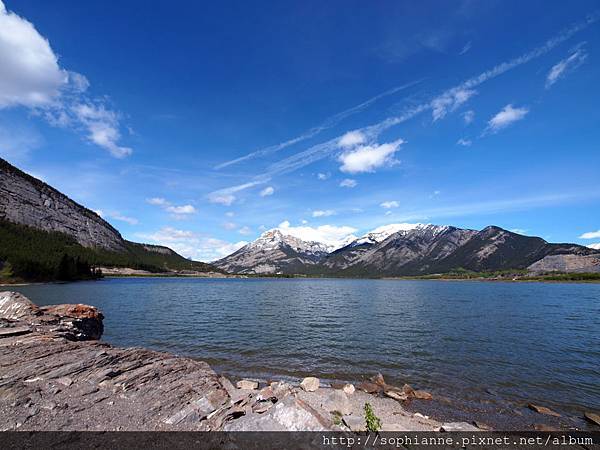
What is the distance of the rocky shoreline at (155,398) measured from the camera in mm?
14414

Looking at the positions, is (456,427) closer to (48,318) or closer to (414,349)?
(414,349)

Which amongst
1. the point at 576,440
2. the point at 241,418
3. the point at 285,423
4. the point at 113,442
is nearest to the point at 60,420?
the point at 113,442

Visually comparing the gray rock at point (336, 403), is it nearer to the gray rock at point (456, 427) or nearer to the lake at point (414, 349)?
the gray rock at point (456, 427)

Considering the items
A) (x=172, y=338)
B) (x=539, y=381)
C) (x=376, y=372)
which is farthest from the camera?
(x=172, y=338)

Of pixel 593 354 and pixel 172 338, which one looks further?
pixel 172 338

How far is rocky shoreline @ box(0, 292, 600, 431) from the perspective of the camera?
47.3 feet

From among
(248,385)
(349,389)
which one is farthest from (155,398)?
(349,389)

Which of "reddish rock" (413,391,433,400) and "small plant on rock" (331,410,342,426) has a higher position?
"small plant on rock" (331,410,342,426)

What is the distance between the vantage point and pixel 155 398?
1733 cm

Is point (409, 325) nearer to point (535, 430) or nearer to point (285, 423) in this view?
point (535, 430)

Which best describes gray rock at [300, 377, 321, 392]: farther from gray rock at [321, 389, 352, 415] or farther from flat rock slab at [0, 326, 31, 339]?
flat rock slab at [0, 326, 31, 339]

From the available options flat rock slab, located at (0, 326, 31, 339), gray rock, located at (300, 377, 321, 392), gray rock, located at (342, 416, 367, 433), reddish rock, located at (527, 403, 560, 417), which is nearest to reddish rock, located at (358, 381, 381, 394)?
gray rock, located at (300, 377, 321, 392)

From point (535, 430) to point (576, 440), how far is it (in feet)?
5.94

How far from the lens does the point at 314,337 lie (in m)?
43.3
